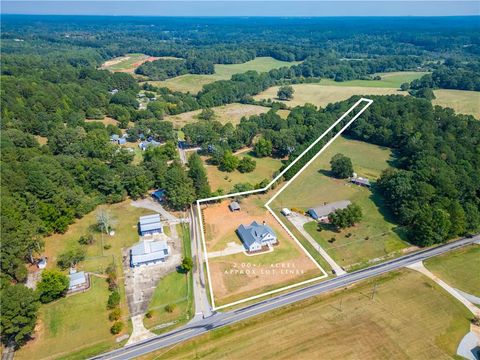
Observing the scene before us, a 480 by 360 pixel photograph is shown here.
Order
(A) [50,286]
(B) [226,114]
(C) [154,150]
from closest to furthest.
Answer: (A) [50,286] → (C) [154,150] → (B) [226,114]

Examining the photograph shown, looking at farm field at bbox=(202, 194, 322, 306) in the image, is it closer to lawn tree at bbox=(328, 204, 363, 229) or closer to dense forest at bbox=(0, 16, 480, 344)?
lawn tree at bbox=(328, 204, 363, 229)

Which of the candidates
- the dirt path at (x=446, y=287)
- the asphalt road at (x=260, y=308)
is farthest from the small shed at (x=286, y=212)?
the dirt path at (x=446, y=287)

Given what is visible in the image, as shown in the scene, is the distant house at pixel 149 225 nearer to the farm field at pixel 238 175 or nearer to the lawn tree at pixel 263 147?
the farm field at pixel 238 175

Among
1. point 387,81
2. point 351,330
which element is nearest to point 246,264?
point 351,330

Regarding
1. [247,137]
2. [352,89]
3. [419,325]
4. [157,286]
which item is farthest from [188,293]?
[352,89]

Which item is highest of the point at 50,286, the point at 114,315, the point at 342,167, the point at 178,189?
the point at 342,167

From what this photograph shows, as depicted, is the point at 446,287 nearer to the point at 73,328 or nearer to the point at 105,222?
the point at 73,328
